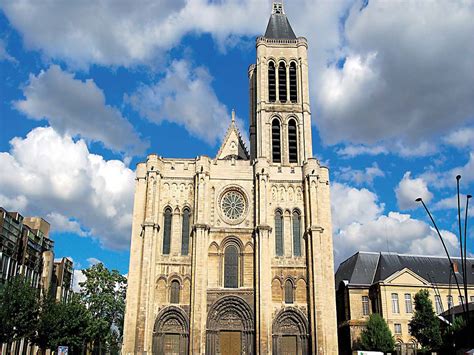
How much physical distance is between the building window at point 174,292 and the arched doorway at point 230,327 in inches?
111

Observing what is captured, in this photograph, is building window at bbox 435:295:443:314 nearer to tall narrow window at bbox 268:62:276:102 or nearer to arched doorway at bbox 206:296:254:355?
arched doorway at bbox 206:296:254:355

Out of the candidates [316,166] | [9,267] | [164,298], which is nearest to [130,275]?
[164,298]

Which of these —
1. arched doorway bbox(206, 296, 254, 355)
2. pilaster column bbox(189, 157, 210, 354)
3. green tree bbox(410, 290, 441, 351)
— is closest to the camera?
pilaster column bbox(189, 157, 210, 354)

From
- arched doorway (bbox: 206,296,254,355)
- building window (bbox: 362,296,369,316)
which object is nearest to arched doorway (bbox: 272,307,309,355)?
arched doorway (bbox: 206,296,254,355)

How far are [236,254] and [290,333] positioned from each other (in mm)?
7267

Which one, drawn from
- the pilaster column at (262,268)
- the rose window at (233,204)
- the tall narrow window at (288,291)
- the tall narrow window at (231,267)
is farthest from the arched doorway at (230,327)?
the rose window at (233,204)

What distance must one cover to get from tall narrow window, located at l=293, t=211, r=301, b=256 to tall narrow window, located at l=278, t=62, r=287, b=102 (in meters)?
11.7

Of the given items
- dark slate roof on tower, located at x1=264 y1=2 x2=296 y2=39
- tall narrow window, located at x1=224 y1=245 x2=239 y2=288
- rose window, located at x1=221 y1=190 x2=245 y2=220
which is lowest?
tall narrow window, located at x1=224 y1=245 x2=239 y2=288

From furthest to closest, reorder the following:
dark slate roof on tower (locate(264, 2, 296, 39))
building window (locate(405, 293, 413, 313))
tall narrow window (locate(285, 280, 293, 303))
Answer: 1. dark slate roof on tower (locate(264, 2, 296, 39))
2. building window (locate(405, 293, 413, 313))
3. tall narrow window (locate(285, 280, 293, 303))

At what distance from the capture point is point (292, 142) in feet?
149

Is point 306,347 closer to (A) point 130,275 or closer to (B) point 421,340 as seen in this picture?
A: (B) point 421,340

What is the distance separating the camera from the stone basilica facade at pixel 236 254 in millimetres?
37469

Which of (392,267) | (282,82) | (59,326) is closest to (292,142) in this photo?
(282,82)

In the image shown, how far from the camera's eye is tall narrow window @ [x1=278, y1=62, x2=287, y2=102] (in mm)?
47250
